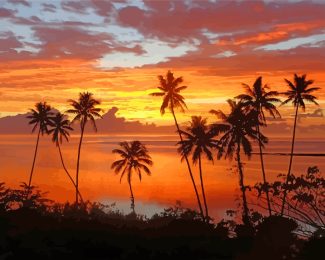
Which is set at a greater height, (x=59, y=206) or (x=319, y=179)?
(x=319, y=179)

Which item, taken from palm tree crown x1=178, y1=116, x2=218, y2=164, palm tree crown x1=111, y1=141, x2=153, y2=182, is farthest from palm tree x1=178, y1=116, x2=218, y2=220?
→ palm tree crown x1=111, y1=141, x2=153, y2=182

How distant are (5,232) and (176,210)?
165 feet

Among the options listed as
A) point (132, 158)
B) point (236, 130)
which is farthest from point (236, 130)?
point (132, 158)

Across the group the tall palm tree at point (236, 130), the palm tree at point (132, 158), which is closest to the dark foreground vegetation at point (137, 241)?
the tall palm tree at point (236, 130)

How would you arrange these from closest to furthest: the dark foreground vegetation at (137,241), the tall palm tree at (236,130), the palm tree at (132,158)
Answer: the dark foreground vegetation at (137,241), the tall palm tree at (236,130), the palm tree at (132,158)

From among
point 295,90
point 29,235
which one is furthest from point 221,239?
point 295,90

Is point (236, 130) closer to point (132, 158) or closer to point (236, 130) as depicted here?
point (236, 130)

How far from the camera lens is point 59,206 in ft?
264

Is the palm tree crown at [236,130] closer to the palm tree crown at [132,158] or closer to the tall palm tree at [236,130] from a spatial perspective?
the tall palm tree at [236,130]

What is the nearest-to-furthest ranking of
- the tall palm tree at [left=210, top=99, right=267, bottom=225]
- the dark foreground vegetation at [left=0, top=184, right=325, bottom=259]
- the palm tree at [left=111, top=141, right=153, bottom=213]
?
the dark foreground vegetation at [left=0, top=184, right=325, bottom=259]
the tall palm tree at [left=210, top=99, right=267, bottom=225]
the palm tree at [left=111, top=141, right=153, bottom=213]

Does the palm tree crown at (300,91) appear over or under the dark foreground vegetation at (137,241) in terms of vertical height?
over

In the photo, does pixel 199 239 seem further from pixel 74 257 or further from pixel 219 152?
pixel 219 152

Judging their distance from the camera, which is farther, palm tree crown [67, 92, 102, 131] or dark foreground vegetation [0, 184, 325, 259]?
palm tree crown [67, 92, 102, 131]

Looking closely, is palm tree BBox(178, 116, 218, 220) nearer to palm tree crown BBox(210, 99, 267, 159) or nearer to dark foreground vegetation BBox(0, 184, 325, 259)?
palm tree crown BBox(210, 99, 267, 159)
